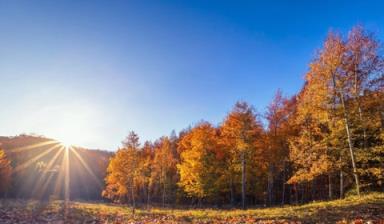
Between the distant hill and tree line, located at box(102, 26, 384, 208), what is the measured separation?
2768 cm

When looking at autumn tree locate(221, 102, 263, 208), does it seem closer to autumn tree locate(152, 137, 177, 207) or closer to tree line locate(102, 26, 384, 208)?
tree line locate(102, 26, 384, 208)

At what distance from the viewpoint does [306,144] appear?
22438 millimetres

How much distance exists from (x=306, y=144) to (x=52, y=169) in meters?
63.2

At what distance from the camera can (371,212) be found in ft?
42.8

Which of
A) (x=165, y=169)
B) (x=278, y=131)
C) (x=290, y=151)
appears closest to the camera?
(x=290, y=151)

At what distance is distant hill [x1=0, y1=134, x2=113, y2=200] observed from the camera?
5972 cm

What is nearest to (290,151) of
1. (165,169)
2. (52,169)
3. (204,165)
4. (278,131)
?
(278,131)

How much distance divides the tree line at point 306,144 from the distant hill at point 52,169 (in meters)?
27.7

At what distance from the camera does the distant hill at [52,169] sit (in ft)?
196

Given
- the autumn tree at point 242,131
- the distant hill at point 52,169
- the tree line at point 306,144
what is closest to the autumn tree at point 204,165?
the tree line at point 306,144

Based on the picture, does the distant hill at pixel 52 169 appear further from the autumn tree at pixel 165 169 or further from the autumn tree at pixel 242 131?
the autumn tree at pixel 242 131

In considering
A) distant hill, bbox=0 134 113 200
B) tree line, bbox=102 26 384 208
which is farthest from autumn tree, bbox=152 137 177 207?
distant hill, bbox=0 134 113 200

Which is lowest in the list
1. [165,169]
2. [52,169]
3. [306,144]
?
[52,169]

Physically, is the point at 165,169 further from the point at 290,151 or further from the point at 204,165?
the point at 290,151
